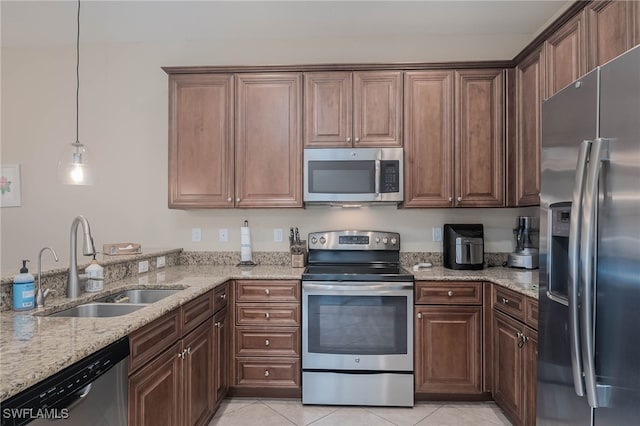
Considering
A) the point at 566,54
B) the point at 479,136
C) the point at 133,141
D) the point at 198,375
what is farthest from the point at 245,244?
the point at 566,54

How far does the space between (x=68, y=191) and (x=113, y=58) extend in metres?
1.26

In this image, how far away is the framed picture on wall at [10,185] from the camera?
3.26m

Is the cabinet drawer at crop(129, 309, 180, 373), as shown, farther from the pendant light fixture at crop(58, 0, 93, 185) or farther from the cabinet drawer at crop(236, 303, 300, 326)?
the pendant light fixture at crop(58, 0, 93, 185)

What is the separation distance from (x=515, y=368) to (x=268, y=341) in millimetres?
1564

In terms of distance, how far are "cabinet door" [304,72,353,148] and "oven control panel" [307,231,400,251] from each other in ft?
2.43

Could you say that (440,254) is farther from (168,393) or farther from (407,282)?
(168,393)

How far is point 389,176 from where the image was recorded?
2.72 m

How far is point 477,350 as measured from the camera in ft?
8.10

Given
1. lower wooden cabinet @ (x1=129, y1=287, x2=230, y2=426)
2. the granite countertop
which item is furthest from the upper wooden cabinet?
lower wooden cabinet @ (x1=129, y1=287, x2=230, y2=426)

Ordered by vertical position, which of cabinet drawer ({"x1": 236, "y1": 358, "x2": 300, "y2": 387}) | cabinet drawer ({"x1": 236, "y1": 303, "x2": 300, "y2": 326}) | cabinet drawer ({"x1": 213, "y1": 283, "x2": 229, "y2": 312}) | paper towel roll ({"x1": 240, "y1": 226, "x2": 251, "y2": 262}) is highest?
paper towel roll ({"x1": 240, "y1": 226, "x2": 251, "y2": 262})

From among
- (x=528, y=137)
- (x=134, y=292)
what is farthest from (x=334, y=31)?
(x=134, y=292)

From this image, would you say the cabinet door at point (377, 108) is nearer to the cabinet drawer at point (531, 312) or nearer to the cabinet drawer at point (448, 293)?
the cabinet drawer at point (448, 293)

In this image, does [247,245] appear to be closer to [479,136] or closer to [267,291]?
[267,291]

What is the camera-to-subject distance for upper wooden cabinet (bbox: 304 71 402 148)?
277 centimetres
